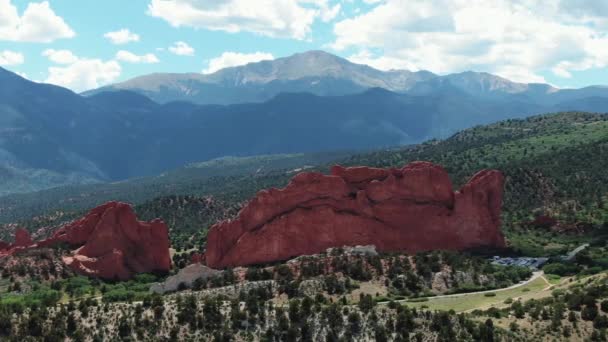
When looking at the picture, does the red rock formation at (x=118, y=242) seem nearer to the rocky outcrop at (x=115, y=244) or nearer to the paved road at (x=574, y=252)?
the rocky outcrop at (x=115, y=244)

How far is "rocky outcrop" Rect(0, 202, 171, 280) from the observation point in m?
103

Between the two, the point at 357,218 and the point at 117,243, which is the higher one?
the point at 357,218

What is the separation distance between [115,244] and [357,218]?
3433 cm

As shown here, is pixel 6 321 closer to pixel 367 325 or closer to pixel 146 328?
pixel 146 328

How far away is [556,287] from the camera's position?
83.2 m

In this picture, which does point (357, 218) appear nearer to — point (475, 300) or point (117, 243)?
point (475, 300)

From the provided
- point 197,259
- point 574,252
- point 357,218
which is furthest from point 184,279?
point 574,252

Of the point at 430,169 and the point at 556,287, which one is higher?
the point at 430,169

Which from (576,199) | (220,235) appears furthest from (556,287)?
(576,199)

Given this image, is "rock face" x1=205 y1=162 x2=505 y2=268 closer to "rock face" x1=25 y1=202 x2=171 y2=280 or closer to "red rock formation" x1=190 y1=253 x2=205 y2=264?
"red rock formation" x1=190 y1=253 x2=205 y2=264

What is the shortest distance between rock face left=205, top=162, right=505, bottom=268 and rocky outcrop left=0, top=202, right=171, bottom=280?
33.9ft

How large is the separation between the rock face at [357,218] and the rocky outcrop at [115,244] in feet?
33.9

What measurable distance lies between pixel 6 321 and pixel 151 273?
133 ft

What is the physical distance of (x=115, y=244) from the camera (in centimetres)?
10588
